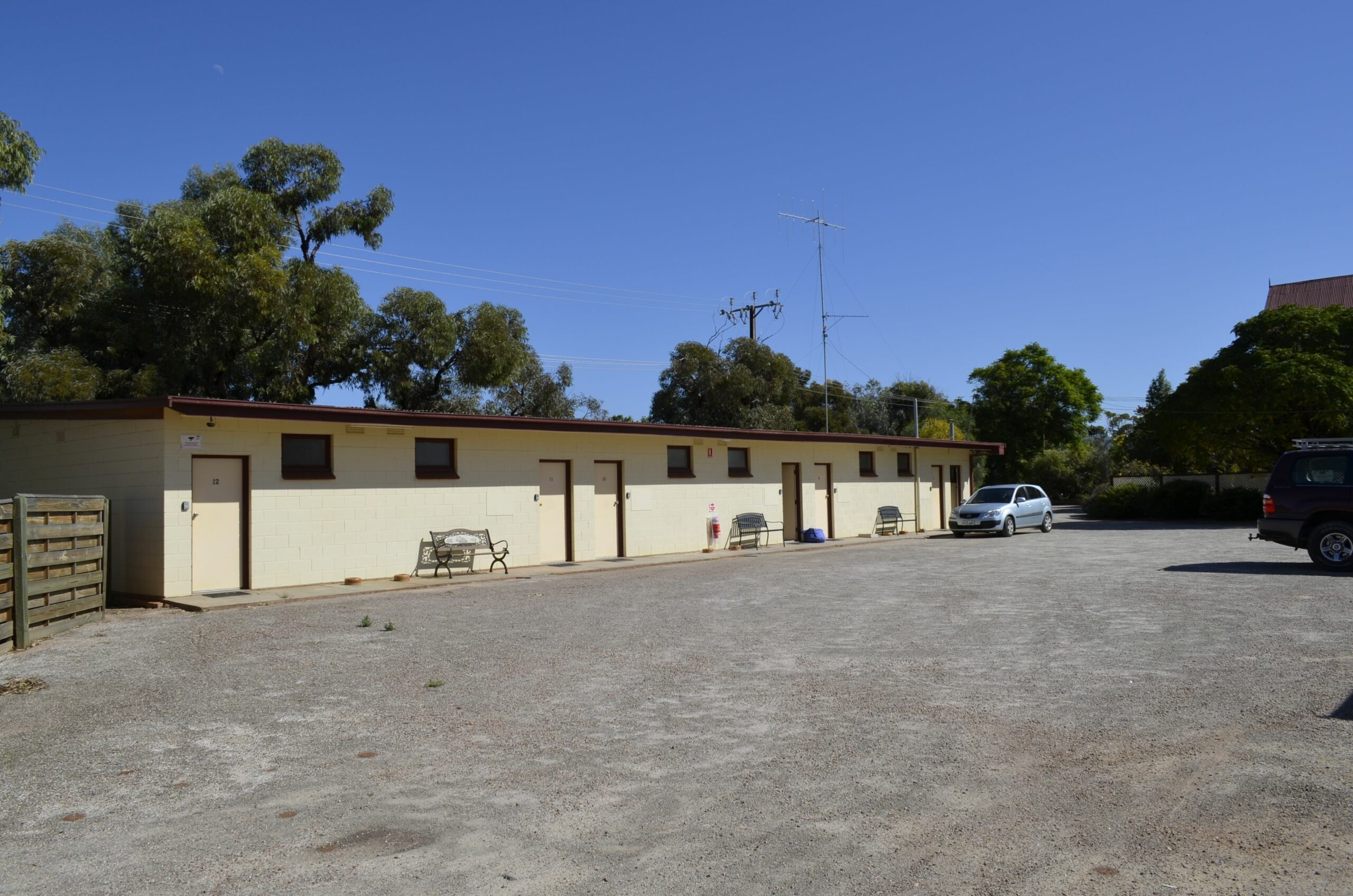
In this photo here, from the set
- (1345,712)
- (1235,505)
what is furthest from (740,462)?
(1235,505)

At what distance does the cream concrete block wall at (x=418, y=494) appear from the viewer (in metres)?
15.3

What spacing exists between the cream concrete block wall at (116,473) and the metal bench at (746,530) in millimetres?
13506

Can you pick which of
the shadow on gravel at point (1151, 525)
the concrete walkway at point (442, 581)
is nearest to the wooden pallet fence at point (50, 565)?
the concrete walkway at point (442, 581)

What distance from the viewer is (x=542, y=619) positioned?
11672 millimetres

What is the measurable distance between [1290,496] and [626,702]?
12674 mm

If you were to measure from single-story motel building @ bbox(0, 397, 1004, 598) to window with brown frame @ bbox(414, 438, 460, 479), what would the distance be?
31 mm

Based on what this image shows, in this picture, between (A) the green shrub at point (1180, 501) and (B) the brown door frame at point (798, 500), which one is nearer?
(B) the brown door frame at point (798, 500)

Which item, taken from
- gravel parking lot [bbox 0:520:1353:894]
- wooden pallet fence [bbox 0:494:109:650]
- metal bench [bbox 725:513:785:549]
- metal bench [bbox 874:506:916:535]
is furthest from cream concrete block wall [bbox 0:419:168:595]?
metal bench [bbox 874:506:916:535]

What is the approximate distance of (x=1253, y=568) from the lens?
15.7m

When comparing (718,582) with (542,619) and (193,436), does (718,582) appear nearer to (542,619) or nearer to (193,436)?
(542,619)

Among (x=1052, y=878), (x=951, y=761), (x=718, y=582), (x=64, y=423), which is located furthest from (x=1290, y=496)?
(x=64, y=423)

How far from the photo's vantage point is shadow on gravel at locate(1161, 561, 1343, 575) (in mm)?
14719

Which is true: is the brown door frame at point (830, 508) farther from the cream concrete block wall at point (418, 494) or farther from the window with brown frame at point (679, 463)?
the window with brown frame at point (679, 463)

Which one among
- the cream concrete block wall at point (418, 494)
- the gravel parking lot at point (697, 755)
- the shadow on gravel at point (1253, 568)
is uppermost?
the cream concrete block wall at point (418, 494)
